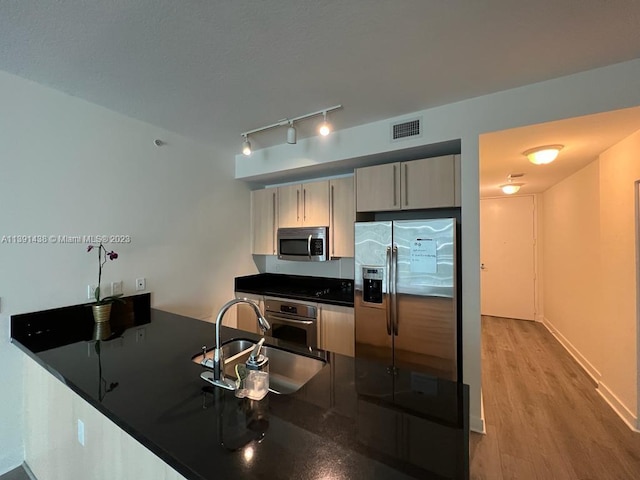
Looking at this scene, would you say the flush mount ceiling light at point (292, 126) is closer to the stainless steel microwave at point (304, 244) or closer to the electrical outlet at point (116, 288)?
the stainless steel microwave at point (304, 244)

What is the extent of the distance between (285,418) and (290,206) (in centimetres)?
258

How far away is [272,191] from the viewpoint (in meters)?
3.46

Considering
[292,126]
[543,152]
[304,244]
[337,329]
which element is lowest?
[337,329]

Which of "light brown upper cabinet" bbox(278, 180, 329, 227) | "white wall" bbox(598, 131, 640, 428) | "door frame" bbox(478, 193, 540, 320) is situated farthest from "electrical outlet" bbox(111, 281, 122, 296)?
"door frame" bbox(478, 193, 540, 320)

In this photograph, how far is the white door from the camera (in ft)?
16.5

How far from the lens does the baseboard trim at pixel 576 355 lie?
2.89m

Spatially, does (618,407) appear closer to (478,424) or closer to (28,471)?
(478,424)

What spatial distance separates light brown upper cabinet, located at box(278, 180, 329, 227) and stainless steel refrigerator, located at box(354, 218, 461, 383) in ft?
2.08

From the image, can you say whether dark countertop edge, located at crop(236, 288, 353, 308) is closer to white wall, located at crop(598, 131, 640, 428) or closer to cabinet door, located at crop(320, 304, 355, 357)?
cabinet door, located at crop(320, 304, 355, 357)

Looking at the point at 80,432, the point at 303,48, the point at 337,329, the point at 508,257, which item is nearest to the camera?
the point at 80,432

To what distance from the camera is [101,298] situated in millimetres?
2250

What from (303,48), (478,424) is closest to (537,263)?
(478,424)

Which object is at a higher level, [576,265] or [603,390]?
[576,265]

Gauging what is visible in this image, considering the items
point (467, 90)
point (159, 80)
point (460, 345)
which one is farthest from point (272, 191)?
point (460, 345)
